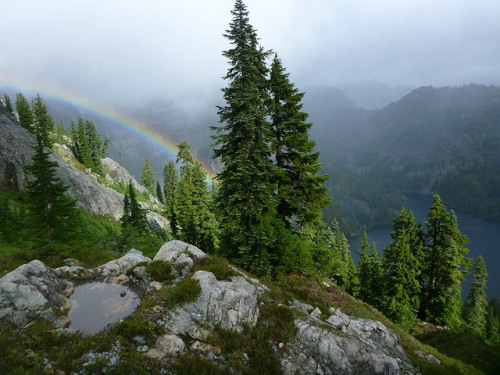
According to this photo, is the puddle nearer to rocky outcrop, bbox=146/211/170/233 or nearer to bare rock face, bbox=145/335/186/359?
bare rock face, bbox=145/335/186/359

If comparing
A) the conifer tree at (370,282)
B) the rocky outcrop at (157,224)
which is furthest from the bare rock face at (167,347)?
the rocky outcrop at (157,224)

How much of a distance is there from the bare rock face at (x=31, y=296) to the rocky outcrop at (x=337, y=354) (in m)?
7.95

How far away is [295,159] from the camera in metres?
17.1

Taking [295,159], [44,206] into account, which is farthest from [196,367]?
[44,206]

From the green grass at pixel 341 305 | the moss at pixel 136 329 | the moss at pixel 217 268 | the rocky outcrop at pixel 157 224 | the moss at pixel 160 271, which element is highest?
the moss at pixel 217 268

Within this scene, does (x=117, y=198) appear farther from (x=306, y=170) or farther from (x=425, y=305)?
(x=425, y=305)

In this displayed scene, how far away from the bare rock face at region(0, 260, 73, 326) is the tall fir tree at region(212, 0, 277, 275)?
8448mm

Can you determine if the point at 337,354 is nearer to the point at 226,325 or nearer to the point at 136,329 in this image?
the point at 226,325

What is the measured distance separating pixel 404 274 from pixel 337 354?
989 inches

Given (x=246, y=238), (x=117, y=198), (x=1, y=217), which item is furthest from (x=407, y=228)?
(x=117, y=198)

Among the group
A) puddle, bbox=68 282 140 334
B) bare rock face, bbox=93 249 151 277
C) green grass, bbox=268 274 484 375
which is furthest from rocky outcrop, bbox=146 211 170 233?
puddle, bbox=68 282 140 334

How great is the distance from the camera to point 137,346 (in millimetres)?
7375

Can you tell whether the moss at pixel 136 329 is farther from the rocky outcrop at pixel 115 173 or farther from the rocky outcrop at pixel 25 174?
the rocky outcrop at pixel 115 173

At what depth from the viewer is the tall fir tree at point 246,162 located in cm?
1489
